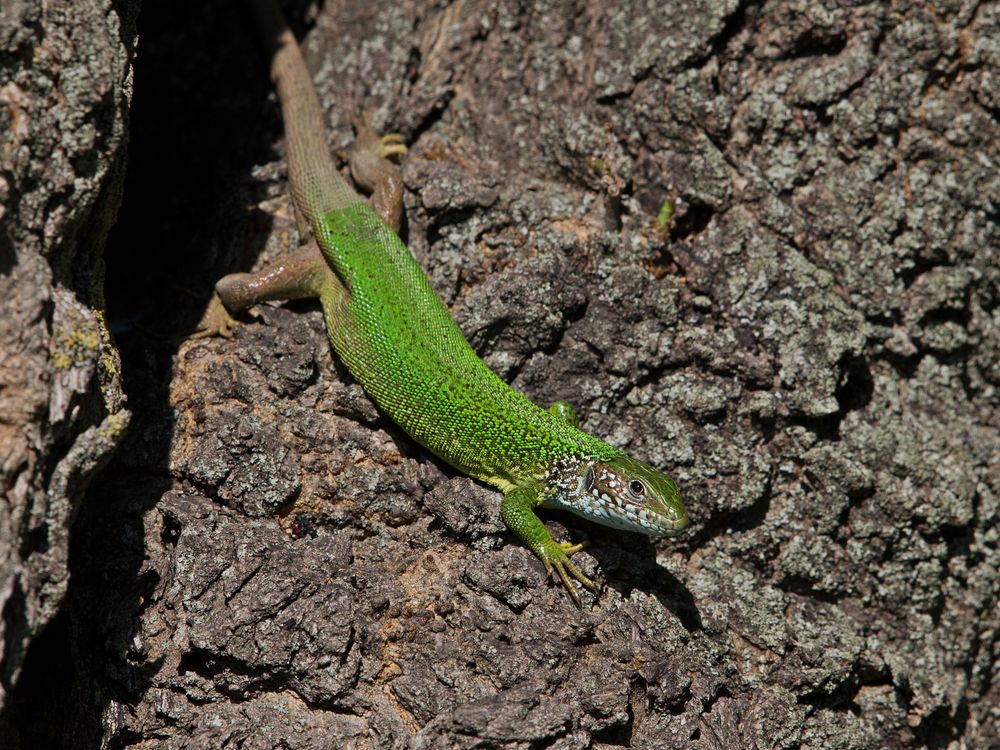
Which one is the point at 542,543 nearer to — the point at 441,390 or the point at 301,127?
the point at 441,390

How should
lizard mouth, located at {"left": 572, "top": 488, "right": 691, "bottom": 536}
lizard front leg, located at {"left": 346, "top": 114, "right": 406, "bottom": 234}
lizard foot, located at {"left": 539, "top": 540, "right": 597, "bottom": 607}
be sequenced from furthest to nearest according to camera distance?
1. lizard front leg, located at {"left": 346, "top": 114, "right": 406, "bottom": 234}
2. lizard mouth, located at {"left": 572, "top": 488, "right": 691, "bottom": 536}
3. lizard foot, located at {"left": 539, "top": 540, "right": 597, "bottom": 607}

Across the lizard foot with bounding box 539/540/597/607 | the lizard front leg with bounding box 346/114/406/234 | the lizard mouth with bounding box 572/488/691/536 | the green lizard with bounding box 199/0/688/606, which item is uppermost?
the lizard front leg with bounding box 346/114/406/234

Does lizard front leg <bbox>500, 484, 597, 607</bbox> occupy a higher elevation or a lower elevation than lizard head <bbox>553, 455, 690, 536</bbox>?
lower

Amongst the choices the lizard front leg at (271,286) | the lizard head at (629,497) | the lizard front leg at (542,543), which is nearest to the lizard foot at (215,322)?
the lizard front leg at (271,286)

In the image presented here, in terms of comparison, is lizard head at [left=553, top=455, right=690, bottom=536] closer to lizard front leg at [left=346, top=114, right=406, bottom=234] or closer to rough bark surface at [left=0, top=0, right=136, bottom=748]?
lizard front leg at [left=346, top=114, right=406, bottom=234]

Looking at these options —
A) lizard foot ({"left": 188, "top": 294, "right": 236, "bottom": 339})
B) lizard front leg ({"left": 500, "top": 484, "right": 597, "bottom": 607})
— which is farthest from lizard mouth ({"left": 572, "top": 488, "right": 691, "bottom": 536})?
lizard foot ({"left": 188, "top": 294, "right": 236, "bottom": 339})

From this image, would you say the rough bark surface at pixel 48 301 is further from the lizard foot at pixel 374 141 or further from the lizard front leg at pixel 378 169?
the lizard foot at pixel 374 141

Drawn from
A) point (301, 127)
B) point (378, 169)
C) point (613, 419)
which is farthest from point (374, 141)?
point (613, 419)
